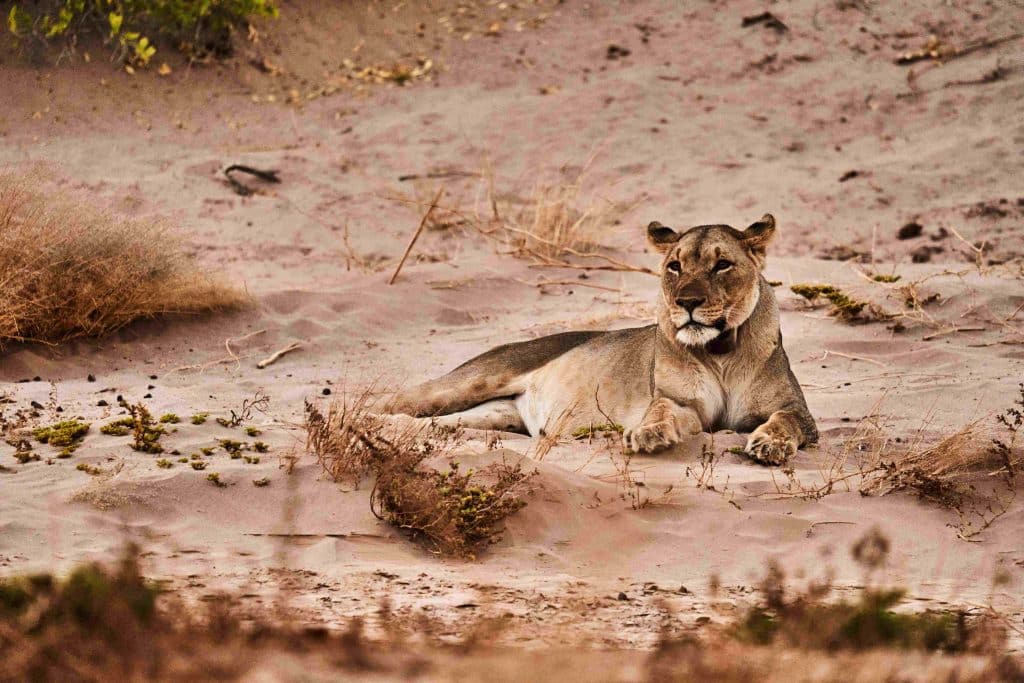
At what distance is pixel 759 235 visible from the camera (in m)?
7.25

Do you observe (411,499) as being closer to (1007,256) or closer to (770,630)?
(770,630)

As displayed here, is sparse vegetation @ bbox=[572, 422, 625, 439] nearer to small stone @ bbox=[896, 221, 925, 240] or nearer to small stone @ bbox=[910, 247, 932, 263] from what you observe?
small stone @ bbox=[910, 247, 932, 263]

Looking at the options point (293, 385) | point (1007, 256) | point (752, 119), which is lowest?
point (293, 385)

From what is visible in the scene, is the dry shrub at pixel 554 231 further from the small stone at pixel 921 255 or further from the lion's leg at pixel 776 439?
the lion's leg at pixel 776 439

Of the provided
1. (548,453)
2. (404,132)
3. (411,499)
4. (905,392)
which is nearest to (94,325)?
(548,453)

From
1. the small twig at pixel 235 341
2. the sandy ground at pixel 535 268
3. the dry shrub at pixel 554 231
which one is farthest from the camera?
the dry shrub at pixel 554 231

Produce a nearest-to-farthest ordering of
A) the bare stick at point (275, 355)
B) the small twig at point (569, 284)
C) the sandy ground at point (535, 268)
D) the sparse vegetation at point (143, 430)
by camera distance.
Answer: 1. the sandy ground at point (535, 268)
2. the sparse vegetation at point (143, 430)
3. the bare stick at point (275, 355)
4. the small twig at point (569, 284)

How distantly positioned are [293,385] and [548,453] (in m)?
2.68

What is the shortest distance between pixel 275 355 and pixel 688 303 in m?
3.92

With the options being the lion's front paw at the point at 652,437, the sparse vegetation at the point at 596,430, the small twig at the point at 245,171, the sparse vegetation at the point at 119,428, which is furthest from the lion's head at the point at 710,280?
the small twig at the point at 245,171

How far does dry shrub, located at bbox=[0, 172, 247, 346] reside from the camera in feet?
29.9

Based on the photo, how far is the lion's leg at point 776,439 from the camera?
655 cm

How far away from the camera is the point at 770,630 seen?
3.86 metres

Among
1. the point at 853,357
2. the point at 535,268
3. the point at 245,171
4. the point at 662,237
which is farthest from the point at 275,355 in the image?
the point at 245,171
